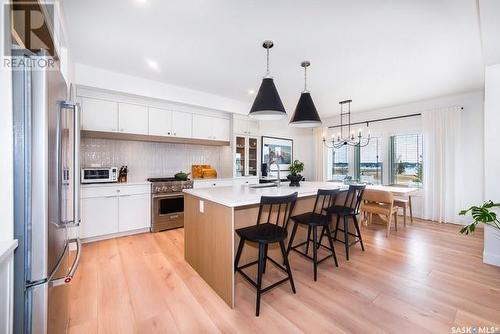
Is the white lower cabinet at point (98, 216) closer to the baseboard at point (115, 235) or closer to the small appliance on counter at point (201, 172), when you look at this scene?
the baseboard at point (115, 235)

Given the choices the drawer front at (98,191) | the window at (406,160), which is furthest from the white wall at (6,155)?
the window at (406,160)

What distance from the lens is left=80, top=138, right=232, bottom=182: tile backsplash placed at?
3.62 m

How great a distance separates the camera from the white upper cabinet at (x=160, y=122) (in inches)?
152

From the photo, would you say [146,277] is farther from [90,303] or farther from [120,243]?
[120,243]

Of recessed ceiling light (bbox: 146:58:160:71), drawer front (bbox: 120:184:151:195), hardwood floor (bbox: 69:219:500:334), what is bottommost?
hardwood floor (bbox: 69:219:500:334)

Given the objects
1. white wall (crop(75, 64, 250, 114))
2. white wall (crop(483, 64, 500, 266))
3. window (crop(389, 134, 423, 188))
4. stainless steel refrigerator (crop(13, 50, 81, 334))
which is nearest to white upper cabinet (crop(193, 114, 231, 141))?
white wall (crop(75, 64, 250, 114))

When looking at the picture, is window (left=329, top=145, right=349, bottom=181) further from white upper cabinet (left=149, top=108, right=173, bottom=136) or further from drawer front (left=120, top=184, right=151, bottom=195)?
drawer front (left=120, top=184, right=151, bottom=195)

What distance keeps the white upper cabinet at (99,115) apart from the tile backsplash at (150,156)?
35 cm

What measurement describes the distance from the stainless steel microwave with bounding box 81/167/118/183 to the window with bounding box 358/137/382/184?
549 centimetres

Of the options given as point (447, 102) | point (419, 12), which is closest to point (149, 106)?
point (419, 12)

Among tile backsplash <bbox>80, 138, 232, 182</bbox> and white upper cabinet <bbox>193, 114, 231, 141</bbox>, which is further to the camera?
white upper cabinet <bbox>193, 114, 231, 141</bbox>

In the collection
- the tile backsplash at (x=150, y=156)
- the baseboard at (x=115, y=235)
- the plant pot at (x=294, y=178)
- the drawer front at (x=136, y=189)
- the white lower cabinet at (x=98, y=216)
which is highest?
the tile backsplash at (x=150, y=156)

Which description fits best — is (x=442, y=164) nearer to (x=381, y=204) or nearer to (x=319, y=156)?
(x=381, y=204)

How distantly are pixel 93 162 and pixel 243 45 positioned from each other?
3086 mm
